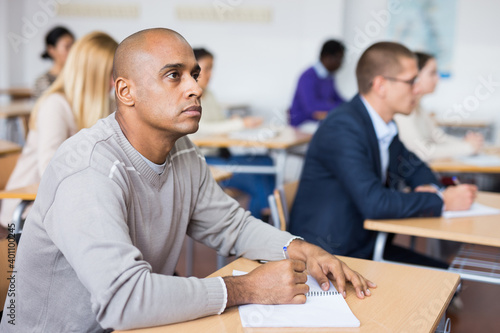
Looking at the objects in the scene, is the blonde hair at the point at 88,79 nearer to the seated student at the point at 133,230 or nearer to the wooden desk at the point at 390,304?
the seated student at the point at 133,230

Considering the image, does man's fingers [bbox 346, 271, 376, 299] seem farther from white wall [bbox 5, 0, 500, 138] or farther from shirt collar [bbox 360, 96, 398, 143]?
white wall [bbox 5, 0, 500, 138]

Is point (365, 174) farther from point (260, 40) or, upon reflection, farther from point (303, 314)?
point (260, 40)

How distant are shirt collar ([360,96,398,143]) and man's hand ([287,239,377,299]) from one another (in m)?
1.01

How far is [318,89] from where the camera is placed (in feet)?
19.2

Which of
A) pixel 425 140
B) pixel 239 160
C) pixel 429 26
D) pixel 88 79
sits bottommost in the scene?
pixel 239 160

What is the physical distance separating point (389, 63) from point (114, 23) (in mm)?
6005

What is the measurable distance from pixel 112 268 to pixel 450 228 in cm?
129

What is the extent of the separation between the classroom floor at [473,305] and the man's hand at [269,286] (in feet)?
5.51

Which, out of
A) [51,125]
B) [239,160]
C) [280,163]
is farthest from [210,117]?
[51,125]

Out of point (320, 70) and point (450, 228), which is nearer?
point (450, 228)

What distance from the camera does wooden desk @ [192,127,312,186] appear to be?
3715 mm

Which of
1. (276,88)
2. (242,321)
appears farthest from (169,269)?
(276,88)

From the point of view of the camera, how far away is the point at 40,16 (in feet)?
26.6

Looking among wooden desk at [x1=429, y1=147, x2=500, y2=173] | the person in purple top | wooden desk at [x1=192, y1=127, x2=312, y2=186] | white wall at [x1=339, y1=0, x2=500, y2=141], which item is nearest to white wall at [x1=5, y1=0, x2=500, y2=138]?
white wall at [x1=339, y1=0, x2=500, y2=141]
